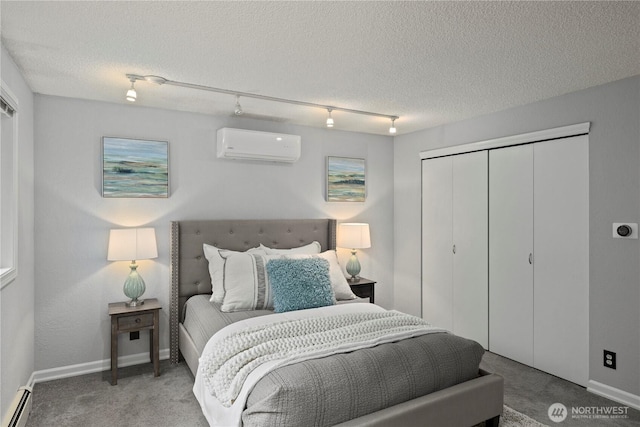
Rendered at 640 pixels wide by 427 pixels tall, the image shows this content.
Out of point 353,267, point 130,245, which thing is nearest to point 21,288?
point 130,245

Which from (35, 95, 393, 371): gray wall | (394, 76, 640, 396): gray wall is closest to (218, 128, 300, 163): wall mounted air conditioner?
(35, 95, 393, 371): gray wall

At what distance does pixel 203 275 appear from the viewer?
12.2 ft

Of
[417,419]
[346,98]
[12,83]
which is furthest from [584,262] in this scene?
[12,83]

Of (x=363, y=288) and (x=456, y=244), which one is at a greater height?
(x=456, y=244)

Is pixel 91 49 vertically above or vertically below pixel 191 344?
above

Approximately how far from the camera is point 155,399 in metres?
2.93

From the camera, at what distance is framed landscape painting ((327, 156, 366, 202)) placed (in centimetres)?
466

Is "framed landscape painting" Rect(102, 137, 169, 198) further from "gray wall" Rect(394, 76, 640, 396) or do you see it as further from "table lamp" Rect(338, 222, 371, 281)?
"gray wall" Rect(394, 76, 640, 396)

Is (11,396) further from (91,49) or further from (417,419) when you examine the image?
(417,419)

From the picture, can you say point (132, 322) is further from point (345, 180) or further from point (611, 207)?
point (611, 207)

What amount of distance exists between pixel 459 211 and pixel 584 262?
1302mm

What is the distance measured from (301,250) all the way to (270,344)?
1799mm

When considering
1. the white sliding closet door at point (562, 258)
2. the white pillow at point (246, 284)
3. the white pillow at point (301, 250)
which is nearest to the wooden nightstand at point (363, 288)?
the white pillow at point (301, 250)

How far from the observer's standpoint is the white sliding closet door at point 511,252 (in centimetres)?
356
